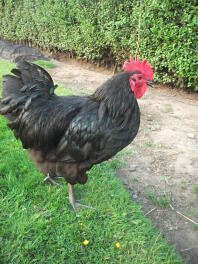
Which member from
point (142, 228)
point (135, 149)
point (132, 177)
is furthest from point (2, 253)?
point (135, 149)

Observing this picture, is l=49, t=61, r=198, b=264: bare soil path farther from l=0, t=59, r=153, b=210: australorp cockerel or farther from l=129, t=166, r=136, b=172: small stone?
l=0, t=59, r=153, b=210: australorp cockerel

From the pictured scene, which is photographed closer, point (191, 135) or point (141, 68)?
point (141, 68)

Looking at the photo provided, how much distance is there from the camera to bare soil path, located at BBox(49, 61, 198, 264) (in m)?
3.57

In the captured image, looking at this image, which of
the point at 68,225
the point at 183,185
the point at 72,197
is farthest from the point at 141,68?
the point at 183,185

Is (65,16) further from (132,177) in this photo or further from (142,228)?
(142,228)

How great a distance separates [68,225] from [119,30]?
290 inches

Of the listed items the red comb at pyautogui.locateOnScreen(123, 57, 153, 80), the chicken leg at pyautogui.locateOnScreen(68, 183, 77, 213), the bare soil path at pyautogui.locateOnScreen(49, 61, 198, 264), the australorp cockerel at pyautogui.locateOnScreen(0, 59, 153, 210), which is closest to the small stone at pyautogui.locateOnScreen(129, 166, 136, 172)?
the bare soil path at pyautogui.locateOnScreen(49, 61, 198, 264)

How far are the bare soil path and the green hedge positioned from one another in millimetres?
1137

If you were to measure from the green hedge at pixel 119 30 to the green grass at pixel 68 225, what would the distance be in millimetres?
4827

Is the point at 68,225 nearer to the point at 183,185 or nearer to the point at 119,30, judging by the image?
the point at 183,185

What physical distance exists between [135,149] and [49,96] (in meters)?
2.29

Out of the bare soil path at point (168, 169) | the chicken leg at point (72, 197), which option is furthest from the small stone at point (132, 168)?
the chicken leg at point (72, 197)

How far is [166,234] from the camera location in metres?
3.45

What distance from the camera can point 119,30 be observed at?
913 cm
